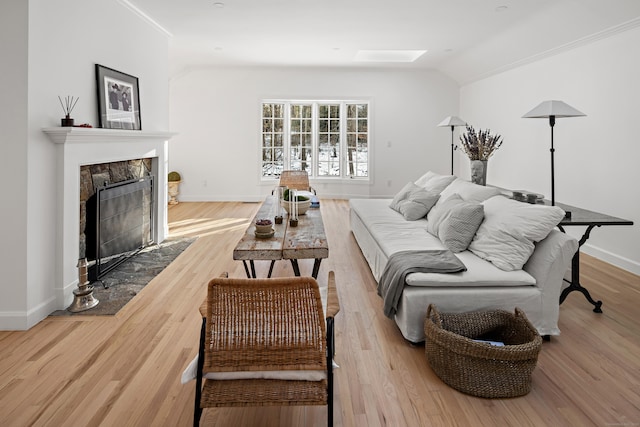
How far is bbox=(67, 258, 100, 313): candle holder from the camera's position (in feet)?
11.3

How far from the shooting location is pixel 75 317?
334 centimetres

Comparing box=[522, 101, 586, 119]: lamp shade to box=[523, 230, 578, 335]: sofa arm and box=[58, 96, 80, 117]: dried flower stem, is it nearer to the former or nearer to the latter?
box=[523, 230, 578, 335]: sofa arm

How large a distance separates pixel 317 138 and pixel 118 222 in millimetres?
5836

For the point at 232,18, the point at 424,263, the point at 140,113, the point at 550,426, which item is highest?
the point at 232,18

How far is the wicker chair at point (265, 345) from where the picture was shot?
1.74 metres

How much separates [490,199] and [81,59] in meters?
3.55

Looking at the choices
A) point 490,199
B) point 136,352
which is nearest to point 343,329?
point 136,352

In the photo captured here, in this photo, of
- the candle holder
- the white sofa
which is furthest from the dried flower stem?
the white sofa

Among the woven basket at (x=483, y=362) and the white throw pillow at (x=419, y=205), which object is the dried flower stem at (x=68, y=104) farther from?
the white throw pillow at (x=419, y=205)

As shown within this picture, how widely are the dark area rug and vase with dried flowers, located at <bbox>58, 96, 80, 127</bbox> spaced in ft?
4.53

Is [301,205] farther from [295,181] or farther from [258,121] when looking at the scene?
[258,121]

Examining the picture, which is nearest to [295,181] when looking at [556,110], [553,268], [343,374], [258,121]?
[258,121]

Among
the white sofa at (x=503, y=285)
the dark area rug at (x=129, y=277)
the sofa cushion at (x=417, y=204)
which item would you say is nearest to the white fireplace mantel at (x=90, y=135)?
the dark area rug at (x=129, y=277)

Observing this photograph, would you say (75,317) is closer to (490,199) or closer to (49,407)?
(49,407)
